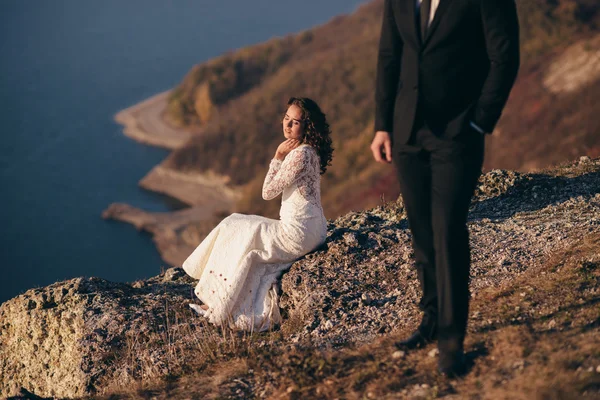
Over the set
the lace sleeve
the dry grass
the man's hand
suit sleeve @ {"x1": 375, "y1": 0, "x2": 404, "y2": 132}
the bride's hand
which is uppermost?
the bride's hand

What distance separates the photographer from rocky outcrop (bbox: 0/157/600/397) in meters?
5.83

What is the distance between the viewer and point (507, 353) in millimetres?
4336

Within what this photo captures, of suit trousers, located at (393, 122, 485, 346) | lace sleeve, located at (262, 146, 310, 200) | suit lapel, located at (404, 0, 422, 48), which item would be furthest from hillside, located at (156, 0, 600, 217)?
suit lapel, located at (404, 0, 422, 48)

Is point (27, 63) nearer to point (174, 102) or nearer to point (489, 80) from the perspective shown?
point (174, 102)

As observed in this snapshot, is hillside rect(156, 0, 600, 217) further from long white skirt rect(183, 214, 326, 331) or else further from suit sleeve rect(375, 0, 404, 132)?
suit sleeve rect(375, 0, 404, 132)

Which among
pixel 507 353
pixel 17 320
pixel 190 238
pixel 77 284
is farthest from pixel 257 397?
pixel 190 238

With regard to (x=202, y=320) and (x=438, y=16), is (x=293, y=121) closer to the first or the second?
(x=202, y=320)

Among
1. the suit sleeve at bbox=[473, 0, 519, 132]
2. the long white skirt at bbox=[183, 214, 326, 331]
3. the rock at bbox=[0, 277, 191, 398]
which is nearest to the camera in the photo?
the suit sleeve at bbox=[473, 0, 519, 132]

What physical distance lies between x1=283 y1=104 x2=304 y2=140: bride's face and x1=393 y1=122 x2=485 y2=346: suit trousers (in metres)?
2.31

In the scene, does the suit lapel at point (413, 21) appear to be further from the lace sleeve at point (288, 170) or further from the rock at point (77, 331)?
the rock at point (77, 331)

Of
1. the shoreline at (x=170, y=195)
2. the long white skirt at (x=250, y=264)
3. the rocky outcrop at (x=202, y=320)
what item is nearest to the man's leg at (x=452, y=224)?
the rocky outcrop at (x=202, y=320)

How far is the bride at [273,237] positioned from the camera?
20.7ft

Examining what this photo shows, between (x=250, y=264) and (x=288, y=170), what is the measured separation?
894 millimetres

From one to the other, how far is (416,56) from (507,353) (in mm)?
1853
